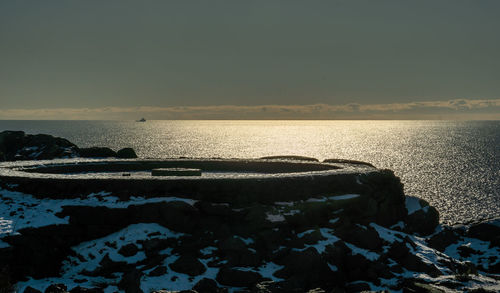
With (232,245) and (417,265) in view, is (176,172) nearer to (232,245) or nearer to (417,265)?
(232,245)

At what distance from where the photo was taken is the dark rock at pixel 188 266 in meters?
19.5

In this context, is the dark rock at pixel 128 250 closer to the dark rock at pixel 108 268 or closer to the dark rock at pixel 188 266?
the dark rock at pixel 108 268

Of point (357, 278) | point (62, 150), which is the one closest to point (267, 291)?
point (357, 278)

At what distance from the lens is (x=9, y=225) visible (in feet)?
69.8

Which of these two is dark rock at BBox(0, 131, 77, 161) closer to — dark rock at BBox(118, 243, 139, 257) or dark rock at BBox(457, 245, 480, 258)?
dark rock at BBox(118, 243, 139, 257)

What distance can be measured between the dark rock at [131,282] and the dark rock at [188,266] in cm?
172

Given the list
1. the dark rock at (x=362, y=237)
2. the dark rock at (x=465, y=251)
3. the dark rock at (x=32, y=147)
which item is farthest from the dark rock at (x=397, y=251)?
the dark rock at (x=32, y=147)

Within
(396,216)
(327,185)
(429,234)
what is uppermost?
(327,185)

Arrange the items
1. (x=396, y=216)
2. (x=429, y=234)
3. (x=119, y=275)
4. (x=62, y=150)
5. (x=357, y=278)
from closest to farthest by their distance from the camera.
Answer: (x=119, y=275), (x=357, y=278), (x=396, y=216), (x=429, y=234), (x=62, y=150)

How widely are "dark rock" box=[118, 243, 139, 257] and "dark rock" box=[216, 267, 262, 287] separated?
14.5ft

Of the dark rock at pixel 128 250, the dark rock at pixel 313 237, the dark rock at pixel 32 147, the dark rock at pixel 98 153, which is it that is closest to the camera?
the dark rock at pixel 128 250

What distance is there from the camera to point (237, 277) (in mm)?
19016

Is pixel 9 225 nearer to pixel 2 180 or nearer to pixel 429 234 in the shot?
pixel 2 180

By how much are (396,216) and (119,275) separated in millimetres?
19629
